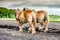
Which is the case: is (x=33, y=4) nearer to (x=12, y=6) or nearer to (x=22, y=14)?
(x=12, y=6)

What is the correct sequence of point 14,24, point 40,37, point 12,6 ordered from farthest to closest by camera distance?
1. point 12,6
2. point 14,24
3. point 40,37

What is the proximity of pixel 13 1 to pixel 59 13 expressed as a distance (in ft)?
1.69

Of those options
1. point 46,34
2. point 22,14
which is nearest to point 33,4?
point 22,14

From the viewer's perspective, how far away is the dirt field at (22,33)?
1.78 meters

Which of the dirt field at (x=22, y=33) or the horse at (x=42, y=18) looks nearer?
the dirt field at (x=22, y=33)

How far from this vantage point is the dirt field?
5.83 ft

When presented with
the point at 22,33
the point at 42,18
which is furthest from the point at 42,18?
the point at 22,33

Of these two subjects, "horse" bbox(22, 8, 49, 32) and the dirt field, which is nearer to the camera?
the dirt field

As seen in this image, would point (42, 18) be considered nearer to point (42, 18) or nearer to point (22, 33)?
point (42, 18)

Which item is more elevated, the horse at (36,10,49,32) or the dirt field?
the horse at (36,10,49,32)

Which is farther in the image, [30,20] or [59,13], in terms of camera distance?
[59,13]

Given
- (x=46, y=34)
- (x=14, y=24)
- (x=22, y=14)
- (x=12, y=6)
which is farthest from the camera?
(x=12, y=6)

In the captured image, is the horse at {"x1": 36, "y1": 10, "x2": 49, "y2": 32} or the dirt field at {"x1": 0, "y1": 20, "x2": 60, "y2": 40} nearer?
the dirt field at {"x1": 0, "y1": 20, "x2": 60, "y2": 40}

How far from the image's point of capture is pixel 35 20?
1.97 metres
